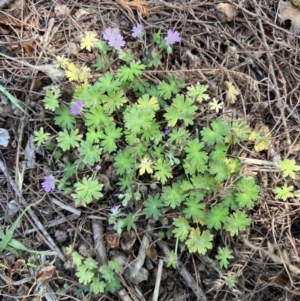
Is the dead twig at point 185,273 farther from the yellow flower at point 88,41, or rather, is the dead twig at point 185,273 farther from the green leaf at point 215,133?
the yellow flower at point 88,41

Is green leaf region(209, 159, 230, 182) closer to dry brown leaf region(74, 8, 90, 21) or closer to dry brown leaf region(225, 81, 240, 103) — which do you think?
dry brown leaf region(225, 81, 240, 103)

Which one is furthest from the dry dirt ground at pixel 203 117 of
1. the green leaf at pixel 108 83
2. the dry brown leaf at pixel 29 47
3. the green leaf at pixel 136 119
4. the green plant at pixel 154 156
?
the green leaf at pixel 136 119

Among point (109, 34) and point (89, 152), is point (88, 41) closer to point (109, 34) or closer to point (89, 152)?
point (109, 34)

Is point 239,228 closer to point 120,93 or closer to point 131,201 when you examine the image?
point 131,201

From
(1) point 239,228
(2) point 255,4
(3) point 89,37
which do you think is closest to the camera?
(1) point 239,228

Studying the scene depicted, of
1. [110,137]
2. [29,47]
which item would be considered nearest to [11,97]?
[29,47]

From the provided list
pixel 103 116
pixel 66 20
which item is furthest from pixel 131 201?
pixel 66 20

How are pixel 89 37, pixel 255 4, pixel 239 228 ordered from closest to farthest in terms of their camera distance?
pixel 239 228 < pixel 89 37 < pixel 255 4
